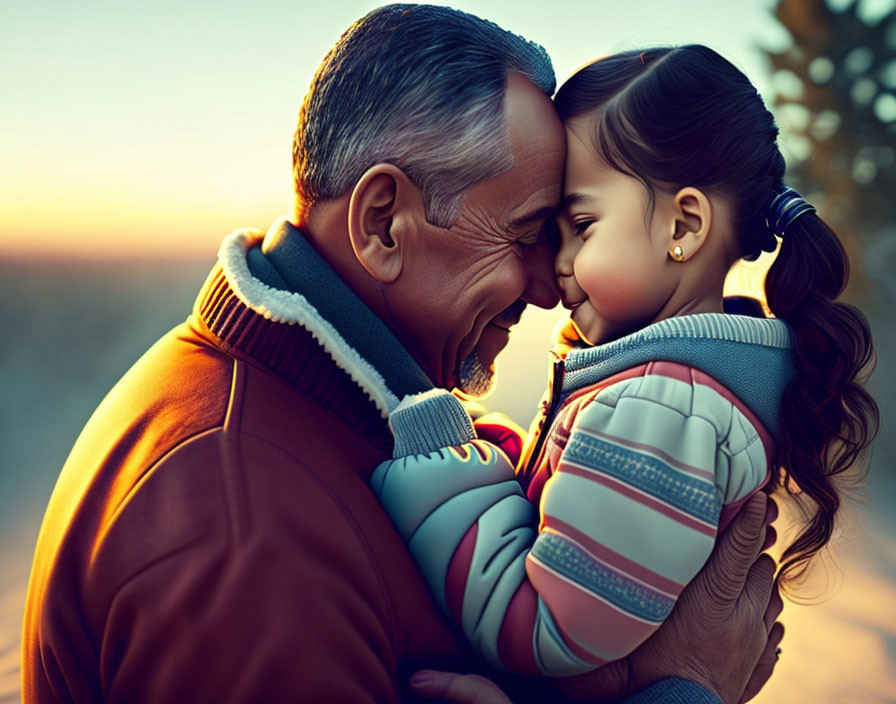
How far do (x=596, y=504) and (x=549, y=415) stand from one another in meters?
0.40

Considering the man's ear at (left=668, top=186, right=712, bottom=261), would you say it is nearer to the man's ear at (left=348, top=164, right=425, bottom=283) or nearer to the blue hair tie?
the blue hair tie

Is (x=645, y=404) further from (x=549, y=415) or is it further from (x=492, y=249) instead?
(x=492, y=249)

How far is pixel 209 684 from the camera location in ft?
4.03

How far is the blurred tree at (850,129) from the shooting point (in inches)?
346

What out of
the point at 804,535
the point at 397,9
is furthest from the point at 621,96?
the point at 804,535

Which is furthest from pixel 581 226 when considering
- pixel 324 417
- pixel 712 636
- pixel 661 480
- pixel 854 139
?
pixel 854 139

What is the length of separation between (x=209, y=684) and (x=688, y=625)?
107cm

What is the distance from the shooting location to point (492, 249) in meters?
1.83

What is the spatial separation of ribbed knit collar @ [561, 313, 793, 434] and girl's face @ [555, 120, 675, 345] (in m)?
0.14

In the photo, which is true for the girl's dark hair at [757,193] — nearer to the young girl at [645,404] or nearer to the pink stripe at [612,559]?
the young girl at [645,404]

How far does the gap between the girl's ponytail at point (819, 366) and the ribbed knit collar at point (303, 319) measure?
0.84 metres

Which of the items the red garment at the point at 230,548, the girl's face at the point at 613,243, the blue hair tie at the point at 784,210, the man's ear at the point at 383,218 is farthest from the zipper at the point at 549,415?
the blue hair tie at the point at 784,210

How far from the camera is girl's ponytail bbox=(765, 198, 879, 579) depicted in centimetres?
166

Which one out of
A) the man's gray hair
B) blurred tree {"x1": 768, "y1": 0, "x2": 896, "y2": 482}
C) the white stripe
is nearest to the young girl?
the white stripe
